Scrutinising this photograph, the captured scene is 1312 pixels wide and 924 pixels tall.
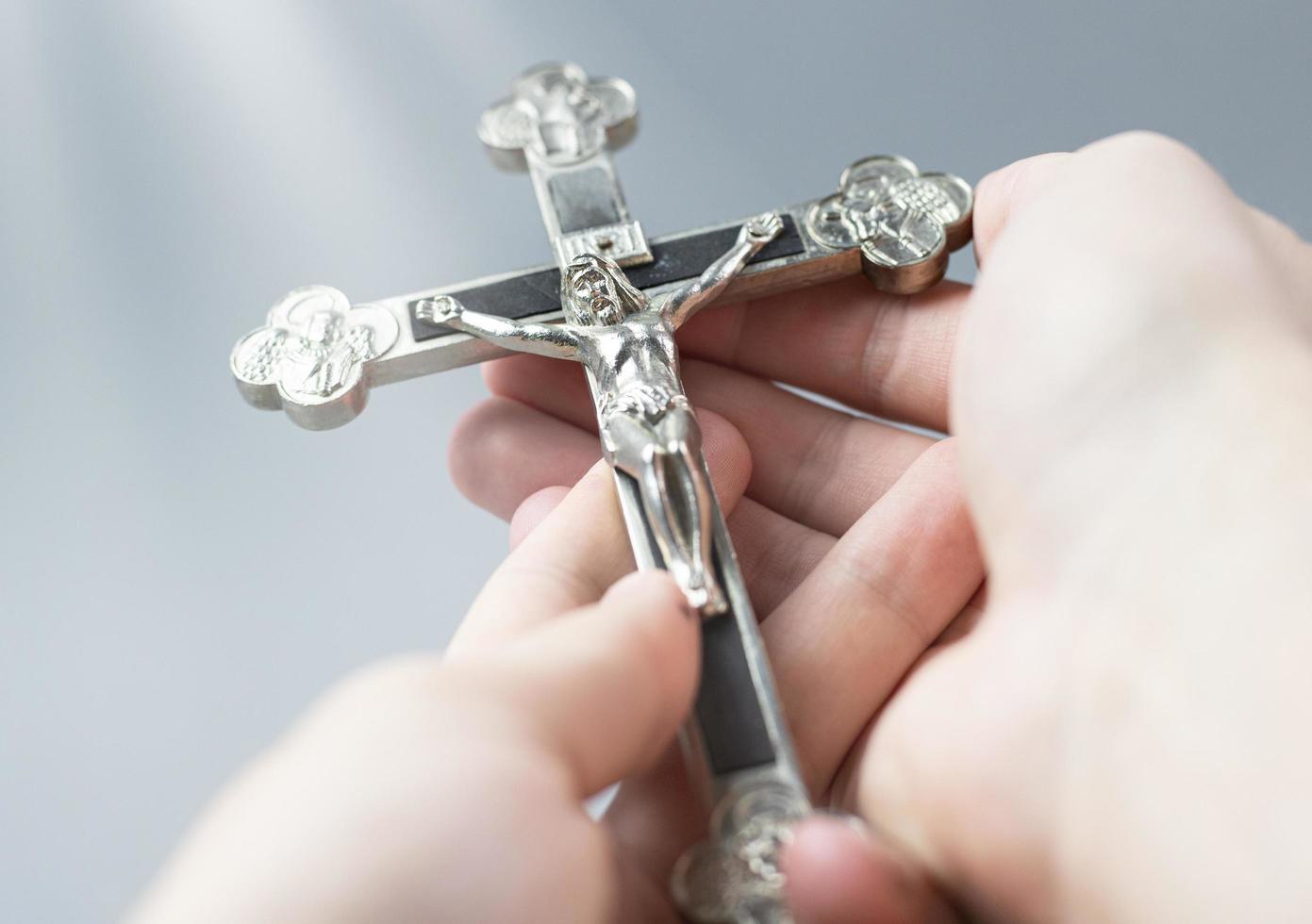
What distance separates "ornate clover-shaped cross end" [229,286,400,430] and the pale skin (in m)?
A: 0.57

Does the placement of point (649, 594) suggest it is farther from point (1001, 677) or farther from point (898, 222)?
point (898, 222)

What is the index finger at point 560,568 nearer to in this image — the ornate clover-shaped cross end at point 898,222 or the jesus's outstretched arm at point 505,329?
the jesus's outstretched arm at point 505,329

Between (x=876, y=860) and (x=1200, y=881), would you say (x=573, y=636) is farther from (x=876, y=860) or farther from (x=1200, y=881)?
(x=1200, y=881)

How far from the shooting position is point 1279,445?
1.44m

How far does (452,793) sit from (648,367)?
101cm

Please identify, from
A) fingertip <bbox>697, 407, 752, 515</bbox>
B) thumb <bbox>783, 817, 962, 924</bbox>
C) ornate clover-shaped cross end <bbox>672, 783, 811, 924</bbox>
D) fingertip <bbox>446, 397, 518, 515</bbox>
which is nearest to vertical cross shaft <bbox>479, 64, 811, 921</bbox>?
ornate clover-shaped cross end <bbox>672, 783, 811, 924</bbox>

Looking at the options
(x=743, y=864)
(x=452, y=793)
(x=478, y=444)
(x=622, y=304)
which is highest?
(x=622, y=304)

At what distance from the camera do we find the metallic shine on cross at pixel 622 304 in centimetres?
187

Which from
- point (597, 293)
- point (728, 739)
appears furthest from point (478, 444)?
point (728, 739)

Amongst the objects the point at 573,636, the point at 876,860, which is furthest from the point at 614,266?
the point at 876,860

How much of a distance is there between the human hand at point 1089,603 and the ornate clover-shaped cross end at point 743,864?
0.38 ft

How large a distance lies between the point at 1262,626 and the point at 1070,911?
0.38m

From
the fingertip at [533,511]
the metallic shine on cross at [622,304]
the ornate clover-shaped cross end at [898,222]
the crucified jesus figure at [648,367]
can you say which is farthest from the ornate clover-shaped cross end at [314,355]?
Answer: the ornate clover-shaped cross end at [898,222]

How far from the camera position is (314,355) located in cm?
235
